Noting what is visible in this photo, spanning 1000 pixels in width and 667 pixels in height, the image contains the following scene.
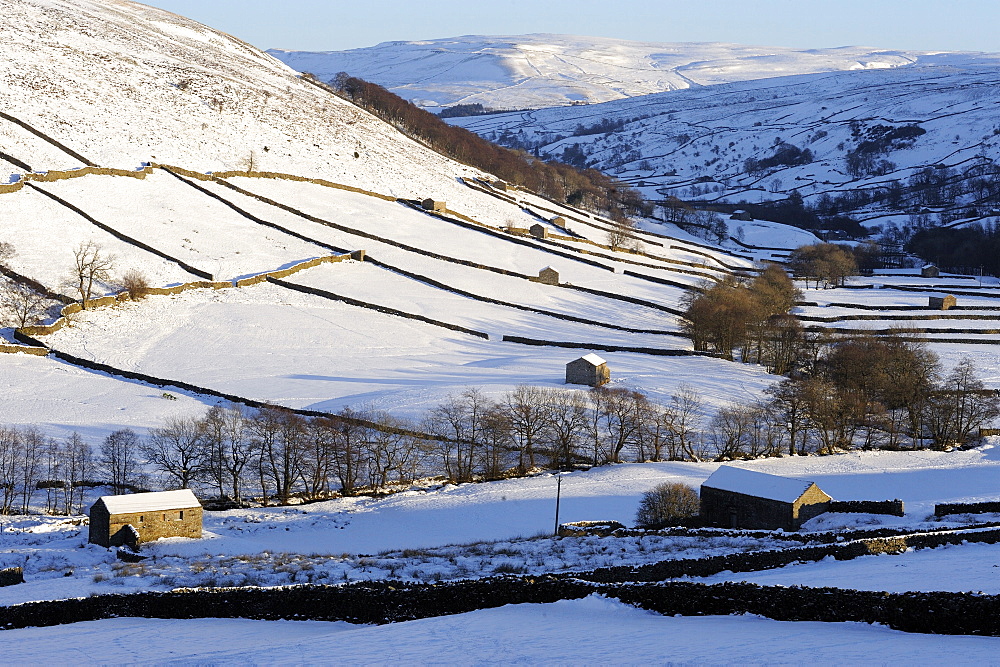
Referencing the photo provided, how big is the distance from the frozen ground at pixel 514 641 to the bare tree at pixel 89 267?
39813 mm

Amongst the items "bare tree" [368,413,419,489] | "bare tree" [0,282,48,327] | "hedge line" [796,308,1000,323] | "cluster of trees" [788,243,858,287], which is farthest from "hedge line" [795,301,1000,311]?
"bare tree" [0,282,48,327]

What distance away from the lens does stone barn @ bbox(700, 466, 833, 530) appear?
95.2ft

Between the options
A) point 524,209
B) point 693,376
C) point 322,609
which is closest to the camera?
point 322,609

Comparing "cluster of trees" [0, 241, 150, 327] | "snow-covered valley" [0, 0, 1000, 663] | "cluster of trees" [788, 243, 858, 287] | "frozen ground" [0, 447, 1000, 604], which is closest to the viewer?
"snow-covered valley" [0, 0, 1000, 663]

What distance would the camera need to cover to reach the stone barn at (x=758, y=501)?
29.0m

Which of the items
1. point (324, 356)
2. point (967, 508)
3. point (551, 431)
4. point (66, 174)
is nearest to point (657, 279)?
point (324, 356)

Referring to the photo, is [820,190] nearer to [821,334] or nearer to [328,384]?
[821,334]

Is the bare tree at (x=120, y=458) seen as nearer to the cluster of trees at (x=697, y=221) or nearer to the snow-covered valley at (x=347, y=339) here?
the snow-covered valley at (x=347, y=339)

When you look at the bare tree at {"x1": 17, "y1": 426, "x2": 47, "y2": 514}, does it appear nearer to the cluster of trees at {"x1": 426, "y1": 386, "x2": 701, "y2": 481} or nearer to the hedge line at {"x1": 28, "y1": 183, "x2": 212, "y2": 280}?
the cluster of trees at {"x1": 426, "y1": 386, "x2": 701, "y2": 481}

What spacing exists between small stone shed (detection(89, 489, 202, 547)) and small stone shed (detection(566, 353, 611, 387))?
21.2 m

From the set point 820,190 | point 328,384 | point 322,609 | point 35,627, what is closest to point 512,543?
point 322,609

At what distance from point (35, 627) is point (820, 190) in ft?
593

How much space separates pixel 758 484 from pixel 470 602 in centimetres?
1644

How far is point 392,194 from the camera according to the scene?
3479 inches
